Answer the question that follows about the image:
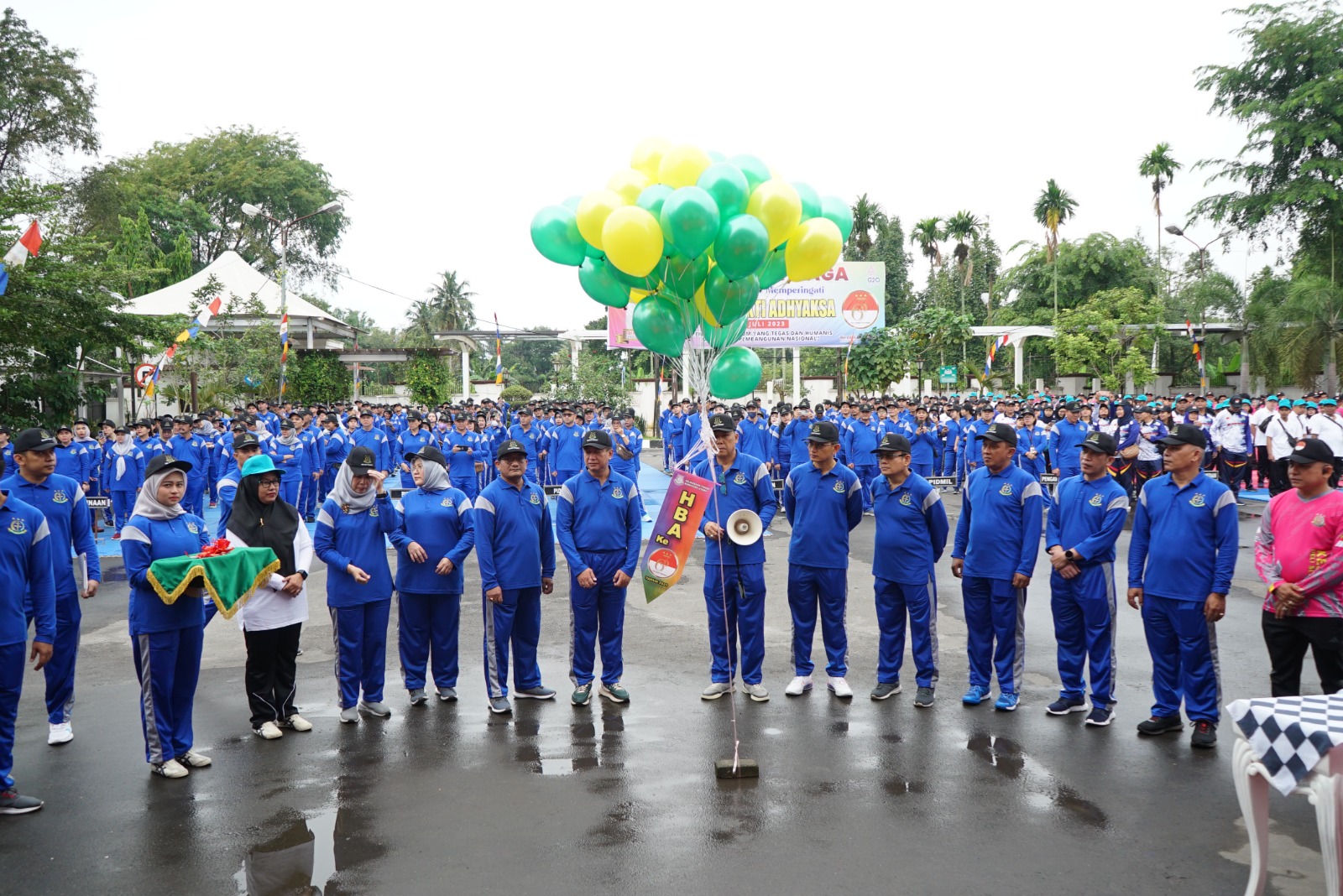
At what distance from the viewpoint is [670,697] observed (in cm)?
652

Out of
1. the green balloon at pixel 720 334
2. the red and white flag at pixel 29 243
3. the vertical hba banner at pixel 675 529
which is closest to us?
the vertical hba banner at pixel 675 529

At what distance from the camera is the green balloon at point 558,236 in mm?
6891

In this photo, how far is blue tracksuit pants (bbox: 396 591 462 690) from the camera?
6.38 metres

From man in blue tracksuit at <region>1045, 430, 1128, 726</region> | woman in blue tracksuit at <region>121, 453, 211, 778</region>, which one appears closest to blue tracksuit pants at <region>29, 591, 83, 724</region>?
woman in blue tracksuit at <region>121, 453, 211, 778</region>

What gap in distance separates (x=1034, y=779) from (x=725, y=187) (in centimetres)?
395

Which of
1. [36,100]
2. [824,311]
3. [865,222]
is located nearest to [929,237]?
[865,222]

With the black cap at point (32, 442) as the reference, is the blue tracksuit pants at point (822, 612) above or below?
below

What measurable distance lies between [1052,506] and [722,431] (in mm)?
2270

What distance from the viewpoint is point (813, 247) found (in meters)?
6.85

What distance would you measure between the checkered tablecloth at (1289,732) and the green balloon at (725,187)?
13.4 ft

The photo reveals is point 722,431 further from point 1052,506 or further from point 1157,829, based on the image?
point 1157,829

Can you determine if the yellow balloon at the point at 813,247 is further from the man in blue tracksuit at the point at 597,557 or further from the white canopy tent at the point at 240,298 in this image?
the white canopy tent at the point at 240,298

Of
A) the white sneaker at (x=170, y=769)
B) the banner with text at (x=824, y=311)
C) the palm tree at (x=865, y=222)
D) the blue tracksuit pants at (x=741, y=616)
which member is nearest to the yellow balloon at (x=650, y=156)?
the blue tracksuit pants at (x=741, y=616)

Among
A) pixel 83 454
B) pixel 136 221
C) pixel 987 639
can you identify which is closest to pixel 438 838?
pixel 987 639
